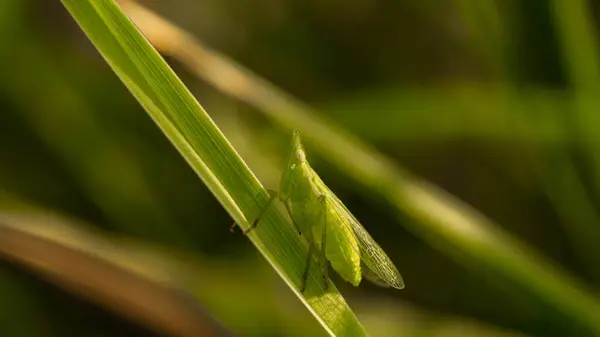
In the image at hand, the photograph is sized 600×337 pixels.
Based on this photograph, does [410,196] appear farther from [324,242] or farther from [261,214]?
[261,214]

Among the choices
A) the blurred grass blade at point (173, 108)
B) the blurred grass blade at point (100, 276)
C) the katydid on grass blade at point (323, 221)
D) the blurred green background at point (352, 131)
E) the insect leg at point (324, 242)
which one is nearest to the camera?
the blurred grass blade at point (173, 108)

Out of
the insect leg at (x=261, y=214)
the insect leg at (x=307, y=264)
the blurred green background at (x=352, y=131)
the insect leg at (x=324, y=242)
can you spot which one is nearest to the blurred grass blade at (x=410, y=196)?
the blurred green background at (x=352, y=131)

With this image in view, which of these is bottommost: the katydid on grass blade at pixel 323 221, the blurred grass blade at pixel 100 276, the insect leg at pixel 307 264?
the blurred grass blade at pixel 100 276

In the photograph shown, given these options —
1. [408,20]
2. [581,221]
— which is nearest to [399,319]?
[581,221]

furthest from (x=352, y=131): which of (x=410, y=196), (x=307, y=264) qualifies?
(x=307, y=264)

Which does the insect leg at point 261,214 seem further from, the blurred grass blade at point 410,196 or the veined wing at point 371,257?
the blurred grass blade at point 410,196

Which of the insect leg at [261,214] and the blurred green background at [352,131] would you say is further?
the blurred green background at [352,131]
